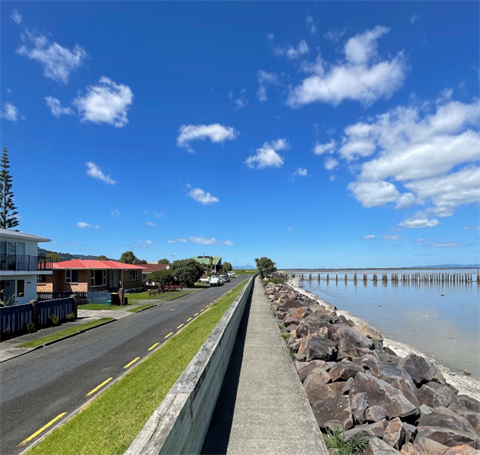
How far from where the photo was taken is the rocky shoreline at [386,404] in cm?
533

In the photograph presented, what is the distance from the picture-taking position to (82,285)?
36062mm

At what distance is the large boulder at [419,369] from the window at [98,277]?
34574 mm

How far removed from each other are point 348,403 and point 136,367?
736 centimetres

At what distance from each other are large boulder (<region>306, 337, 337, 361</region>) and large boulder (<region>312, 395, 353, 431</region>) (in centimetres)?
273

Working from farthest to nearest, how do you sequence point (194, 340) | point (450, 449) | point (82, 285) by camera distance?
point (82, 285)
point (194, 340)
point (450, 449)

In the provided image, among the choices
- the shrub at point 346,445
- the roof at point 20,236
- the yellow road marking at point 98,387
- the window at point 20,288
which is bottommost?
the yellow road marking at point 98,387

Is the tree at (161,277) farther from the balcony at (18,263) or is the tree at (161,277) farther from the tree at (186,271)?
the balcony at (18,263)

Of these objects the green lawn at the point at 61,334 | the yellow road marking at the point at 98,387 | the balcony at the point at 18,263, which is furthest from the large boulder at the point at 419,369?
the balcony at the point at 18,263


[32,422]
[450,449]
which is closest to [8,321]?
[32,422]

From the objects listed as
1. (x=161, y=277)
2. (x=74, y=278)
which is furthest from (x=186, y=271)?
(x=74, y=278)

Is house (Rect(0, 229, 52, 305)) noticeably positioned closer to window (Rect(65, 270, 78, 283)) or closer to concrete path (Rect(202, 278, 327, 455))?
window (Rect(65, 270, 78, 283))

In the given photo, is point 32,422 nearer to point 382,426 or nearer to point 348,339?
point 382,426

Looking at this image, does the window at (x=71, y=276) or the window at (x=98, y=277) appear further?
the window at (x=98, y=277)

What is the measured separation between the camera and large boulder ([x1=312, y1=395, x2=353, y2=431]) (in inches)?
226
